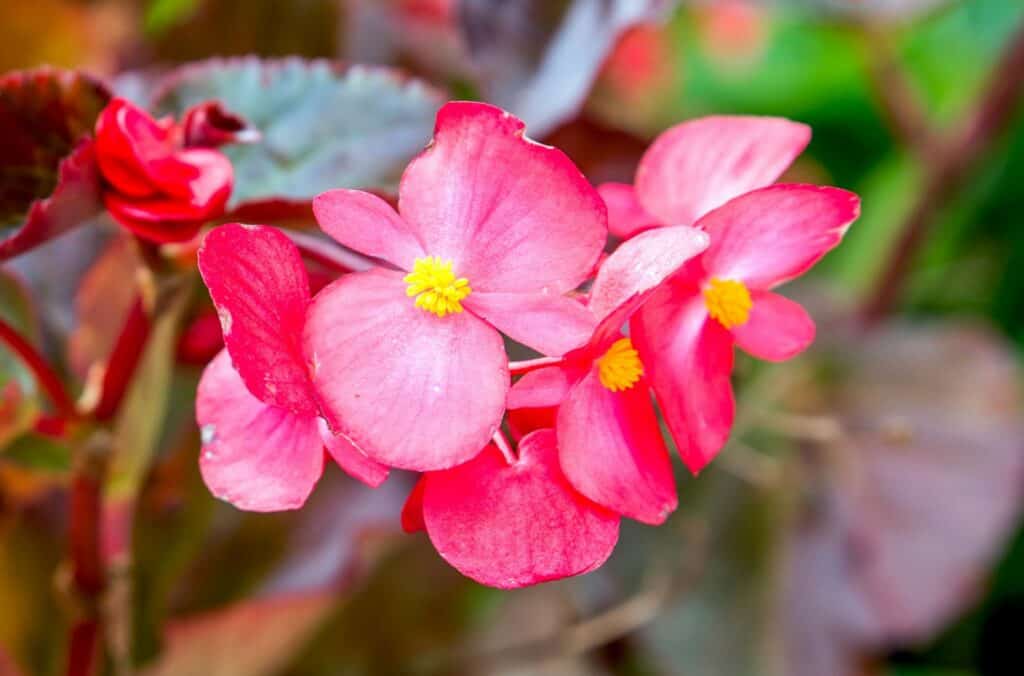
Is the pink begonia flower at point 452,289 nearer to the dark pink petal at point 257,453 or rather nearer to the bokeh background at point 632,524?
the dark pink petal at point 257,453

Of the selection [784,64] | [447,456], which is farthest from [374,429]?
[784,64]

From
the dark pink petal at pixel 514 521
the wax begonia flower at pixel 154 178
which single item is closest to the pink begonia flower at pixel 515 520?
the dark pink petal at pixel 514 521

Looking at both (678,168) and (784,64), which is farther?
(784,64)

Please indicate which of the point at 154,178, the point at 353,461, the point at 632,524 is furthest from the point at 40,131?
the point at 632,524

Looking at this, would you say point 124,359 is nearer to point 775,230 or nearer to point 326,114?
point 326,114

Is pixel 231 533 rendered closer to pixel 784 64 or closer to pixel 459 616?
pixel 459 616

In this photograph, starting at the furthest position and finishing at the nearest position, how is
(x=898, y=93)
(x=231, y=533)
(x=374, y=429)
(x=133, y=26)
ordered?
(x=898, y=93) → (x=133, y=26) → (x=231, y=533) → (x=374, y=429)

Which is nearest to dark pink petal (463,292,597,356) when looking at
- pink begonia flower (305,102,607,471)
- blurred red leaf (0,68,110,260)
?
pink begonia flower (305,102,607,471)

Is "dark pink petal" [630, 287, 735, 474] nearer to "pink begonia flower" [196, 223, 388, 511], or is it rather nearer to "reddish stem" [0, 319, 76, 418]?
"pink begonia flower" [196, 223, 388, 511]
